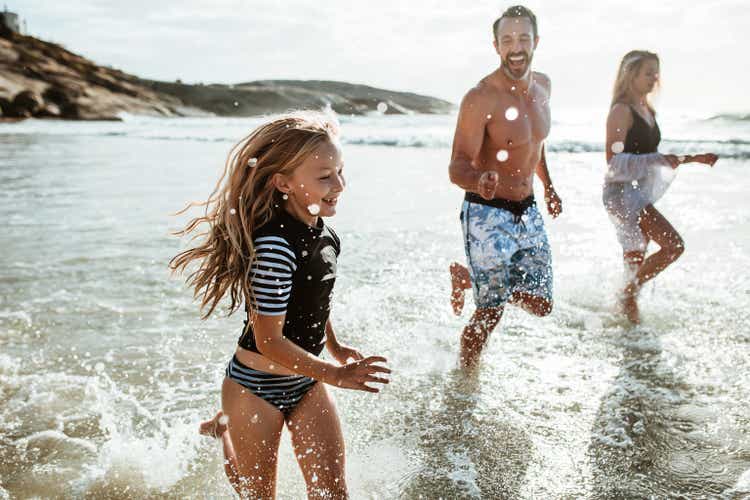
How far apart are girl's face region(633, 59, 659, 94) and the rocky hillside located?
42744 millimetres

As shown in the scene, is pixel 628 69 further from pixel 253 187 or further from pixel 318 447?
pixel 318 447

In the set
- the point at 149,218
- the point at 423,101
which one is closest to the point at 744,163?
the point at 149,218

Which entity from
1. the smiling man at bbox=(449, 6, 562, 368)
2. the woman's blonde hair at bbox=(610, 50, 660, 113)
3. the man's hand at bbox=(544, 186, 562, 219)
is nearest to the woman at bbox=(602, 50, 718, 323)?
the woman's blonde hair at bbox=(610, 50, 660, 113)

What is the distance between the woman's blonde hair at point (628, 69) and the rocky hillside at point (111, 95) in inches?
1678

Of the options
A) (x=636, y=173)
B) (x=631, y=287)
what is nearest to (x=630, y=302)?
(x=631, y=287)

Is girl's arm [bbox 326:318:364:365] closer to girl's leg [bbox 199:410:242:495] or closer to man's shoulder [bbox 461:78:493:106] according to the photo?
girl's leg [bbox 199:410:242:495]

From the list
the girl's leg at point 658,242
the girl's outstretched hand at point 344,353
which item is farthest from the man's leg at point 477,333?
the girl's leg at point 658,242

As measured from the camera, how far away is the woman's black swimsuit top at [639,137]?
17.3 feet

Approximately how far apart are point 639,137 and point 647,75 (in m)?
0.49

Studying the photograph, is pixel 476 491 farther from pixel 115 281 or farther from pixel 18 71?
pixel 18 71

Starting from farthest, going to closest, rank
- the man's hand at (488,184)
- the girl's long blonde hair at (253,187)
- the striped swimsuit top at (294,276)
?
the man's hand at (488,184) → the girl's long blonde hair at (253,187) → the striped swimsuit top at (294,276)

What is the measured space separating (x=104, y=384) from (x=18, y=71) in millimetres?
58943

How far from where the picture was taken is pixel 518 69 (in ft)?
13.1

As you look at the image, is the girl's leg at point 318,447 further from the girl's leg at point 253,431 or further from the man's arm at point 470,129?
the man's arm at point 470,129
